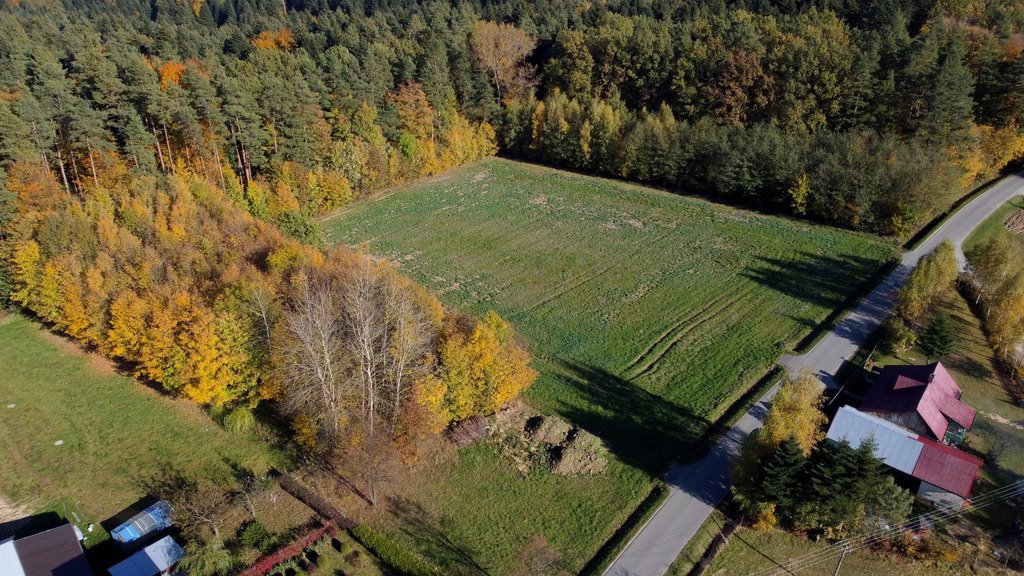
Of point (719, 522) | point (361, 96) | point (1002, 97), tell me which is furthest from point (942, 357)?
point (361, 96)

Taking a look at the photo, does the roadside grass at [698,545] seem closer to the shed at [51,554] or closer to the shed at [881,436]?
the shed at [881,436]

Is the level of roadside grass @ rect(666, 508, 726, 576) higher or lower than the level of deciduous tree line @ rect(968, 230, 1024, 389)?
lower

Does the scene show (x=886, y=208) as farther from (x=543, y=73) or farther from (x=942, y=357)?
(x=543, y=73)

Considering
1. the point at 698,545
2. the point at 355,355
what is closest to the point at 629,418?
the point at 698,545

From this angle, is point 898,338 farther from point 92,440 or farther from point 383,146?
point 383,146

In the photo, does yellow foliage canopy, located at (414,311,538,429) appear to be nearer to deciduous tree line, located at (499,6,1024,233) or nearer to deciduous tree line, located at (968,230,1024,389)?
deciduous tree line, located at (968,230,1024,389)

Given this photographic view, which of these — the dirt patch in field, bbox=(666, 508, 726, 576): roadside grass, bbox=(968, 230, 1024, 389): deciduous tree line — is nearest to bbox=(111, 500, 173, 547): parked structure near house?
bbox=(666, 508, 726, 576): roadside grass

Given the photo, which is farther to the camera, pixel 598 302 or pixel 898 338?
pixel 598 302
